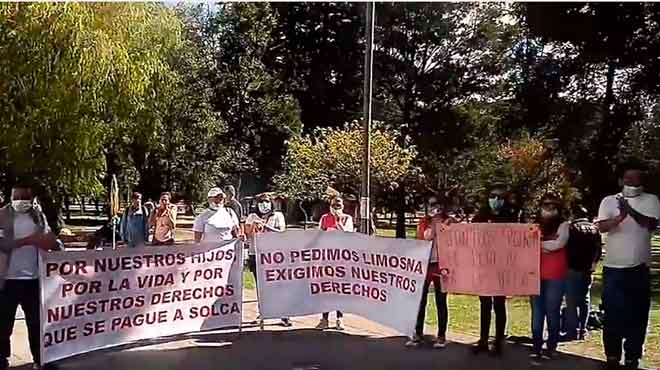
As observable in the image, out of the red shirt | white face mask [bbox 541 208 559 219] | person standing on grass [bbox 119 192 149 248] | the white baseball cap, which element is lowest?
the red shirt

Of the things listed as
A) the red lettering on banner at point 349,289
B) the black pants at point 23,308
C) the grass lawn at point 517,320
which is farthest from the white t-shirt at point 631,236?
the black pants at point 23,308

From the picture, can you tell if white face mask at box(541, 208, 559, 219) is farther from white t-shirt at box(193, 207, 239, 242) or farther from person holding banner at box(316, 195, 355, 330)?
white t-shirt at box(193, 207, 239, 242)

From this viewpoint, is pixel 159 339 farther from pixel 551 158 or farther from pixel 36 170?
pixel 551 158

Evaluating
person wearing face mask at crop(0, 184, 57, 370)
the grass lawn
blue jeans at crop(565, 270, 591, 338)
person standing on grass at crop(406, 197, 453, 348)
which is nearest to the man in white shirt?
the grass lawn

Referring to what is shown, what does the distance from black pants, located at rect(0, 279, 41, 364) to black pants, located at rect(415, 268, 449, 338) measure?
331cm

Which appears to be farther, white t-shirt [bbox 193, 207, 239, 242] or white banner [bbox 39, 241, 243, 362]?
white t-shirt [bbox 193, 207, 239, 242]

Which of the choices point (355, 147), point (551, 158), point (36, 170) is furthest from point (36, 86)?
point (551, 158)

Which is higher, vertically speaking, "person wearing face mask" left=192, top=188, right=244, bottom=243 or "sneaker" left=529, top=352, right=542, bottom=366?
"person wearing face mask" left=192, top=188, right=244, bottom=243

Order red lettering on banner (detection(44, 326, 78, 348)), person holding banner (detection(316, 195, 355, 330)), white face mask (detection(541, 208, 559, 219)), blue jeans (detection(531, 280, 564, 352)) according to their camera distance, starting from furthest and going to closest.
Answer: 1. person holding banner (detection(316, 195, 355, 330))
2. white face mask (detection(541, 208, 559, 219))
3. blue jeans (detection(531, 280, 564, 352))
4. red lettering on banner (detection(44, 326, 78, 348))

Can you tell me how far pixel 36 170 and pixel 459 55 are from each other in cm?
506

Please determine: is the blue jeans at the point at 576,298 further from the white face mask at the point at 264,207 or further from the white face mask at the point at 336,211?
the white face mask at the point at 264,207

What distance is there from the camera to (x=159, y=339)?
725 cm

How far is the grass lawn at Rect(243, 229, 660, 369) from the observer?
734cm

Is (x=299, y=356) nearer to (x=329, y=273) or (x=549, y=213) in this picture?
(x=329, y=273)
